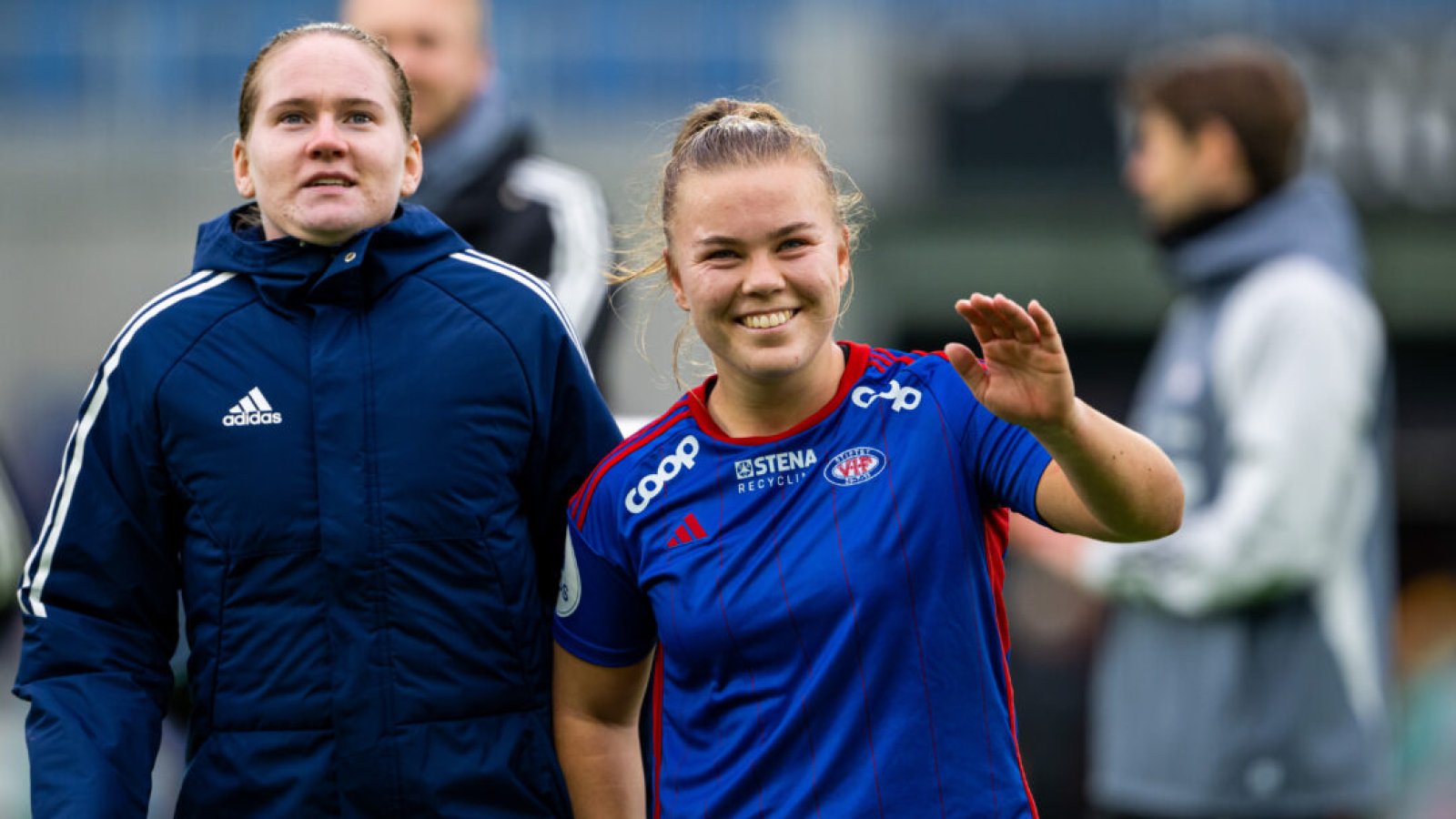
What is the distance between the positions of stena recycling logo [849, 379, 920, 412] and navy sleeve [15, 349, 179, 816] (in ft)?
3.32

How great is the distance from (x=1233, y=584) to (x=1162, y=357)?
717 mm

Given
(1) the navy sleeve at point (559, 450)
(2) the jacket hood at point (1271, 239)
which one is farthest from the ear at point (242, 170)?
(2) the jacket hood at point (1271, 239)

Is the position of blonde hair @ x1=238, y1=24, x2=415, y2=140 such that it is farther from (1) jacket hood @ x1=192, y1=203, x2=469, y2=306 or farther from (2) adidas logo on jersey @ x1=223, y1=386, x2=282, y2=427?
(2) adidas logo on jersey @ x1=223, y1=386, x2=282, y2=427

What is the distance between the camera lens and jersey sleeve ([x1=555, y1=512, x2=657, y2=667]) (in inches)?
131

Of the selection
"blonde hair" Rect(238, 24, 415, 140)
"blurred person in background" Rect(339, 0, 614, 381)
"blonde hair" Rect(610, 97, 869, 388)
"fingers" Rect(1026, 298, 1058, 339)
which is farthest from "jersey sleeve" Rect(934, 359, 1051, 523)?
"blurred person in background" Rect(339, 0, 614, 381)

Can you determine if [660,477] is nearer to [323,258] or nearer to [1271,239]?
[323,258]

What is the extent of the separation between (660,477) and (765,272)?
34 cm

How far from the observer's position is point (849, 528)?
3.16 m

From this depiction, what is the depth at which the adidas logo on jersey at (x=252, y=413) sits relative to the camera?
3.28 meters

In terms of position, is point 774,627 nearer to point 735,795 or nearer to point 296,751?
point 735,795

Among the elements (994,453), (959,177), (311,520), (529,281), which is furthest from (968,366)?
(959,177)

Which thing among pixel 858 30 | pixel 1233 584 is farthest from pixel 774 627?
pixel 858 30

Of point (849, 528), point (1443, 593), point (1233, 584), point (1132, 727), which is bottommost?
point (1443, 593)

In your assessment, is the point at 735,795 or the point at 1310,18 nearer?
the point at 735,795
